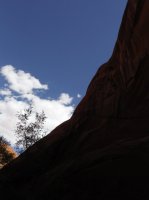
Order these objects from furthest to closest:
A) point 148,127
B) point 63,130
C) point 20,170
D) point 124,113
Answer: point 63,130, point 20,170, point 124,113, point 148,127

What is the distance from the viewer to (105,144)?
1697cm

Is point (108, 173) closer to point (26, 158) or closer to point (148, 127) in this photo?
point (148, 127)

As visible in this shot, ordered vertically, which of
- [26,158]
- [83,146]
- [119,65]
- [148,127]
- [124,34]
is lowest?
[148,127]

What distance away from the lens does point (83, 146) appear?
17.6 m

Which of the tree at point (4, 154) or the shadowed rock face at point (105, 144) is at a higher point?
the tree at point (4, 154)

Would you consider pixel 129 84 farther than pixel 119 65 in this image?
No

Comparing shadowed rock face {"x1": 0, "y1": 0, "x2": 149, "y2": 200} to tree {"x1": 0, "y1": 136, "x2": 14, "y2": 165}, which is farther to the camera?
tree {"x1": 0, "y1": 136, "x2": 14, "y2": 165}

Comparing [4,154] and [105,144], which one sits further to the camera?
[4,154]

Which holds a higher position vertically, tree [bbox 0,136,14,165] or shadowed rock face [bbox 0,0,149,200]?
tree [bbox 0,136,14,165]

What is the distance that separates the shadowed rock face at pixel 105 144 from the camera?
12.6 meters

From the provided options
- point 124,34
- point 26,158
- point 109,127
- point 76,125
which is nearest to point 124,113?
point 109,127

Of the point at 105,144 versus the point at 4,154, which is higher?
the point at 4,154

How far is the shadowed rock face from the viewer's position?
12.6 m

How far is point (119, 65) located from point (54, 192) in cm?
863
